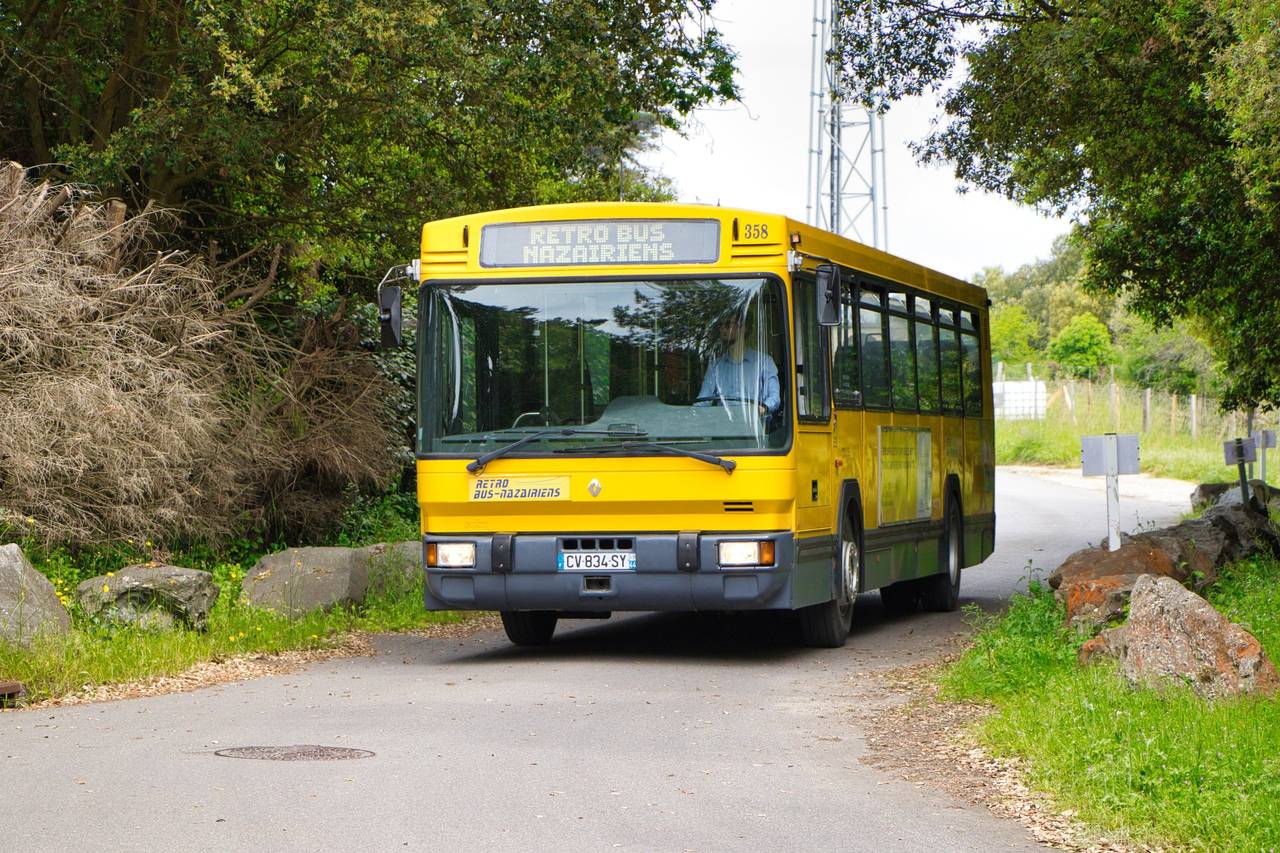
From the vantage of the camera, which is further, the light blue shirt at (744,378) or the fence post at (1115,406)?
the fence post at (1115,406)

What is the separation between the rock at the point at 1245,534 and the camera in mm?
17703

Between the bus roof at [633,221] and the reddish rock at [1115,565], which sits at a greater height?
the bus roof at [633,221]

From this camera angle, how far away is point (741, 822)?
766 centimetres

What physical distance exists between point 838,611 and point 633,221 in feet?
12.1

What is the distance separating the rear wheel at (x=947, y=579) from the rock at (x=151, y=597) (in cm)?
756

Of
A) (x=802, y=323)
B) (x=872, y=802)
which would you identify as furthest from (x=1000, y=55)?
(x=872, y=802)

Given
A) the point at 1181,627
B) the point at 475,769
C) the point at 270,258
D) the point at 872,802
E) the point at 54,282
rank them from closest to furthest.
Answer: the point at 872,802, the point at 475,769, the point at 1181,627, the point at 54,282, the point at 270,258

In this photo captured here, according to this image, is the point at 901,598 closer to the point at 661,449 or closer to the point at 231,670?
the point at 661,449

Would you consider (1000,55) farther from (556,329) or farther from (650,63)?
(556,329)

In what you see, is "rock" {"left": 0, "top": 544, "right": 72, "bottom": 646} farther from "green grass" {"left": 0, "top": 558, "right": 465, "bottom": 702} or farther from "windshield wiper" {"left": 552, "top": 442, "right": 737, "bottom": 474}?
"windshield wiper" {"left": 552, "top": 442, "right": 737, "bottom": 474}

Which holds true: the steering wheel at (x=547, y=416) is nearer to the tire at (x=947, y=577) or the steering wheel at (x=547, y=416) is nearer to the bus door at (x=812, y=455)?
the bus door at (x=812, y=455)

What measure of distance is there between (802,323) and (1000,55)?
7.75 m

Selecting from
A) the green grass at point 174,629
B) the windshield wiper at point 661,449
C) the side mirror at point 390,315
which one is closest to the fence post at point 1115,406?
the green grass at point 174,629

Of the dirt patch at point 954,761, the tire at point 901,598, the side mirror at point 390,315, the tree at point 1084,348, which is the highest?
the tree at point 1084,348
